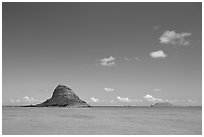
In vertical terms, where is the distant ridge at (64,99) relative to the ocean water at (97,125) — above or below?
above

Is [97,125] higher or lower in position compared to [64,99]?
lower

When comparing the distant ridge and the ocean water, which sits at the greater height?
the distant ridge

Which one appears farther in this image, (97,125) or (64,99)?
(64,99)

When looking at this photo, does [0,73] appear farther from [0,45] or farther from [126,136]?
[126,136]

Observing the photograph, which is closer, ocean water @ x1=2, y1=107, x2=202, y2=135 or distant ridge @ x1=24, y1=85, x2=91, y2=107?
ocean water @ x1=2, y1=107, x2=202, y2=135

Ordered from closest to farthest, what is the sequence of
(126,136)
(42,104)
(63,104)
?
(126,136) → (63,104) → (42,104)

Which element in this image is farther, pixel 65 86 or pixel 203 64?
pixel 65 86

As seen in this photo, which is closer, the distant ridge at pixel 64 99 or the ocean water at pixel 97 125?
the ocean water at pixel 97 125

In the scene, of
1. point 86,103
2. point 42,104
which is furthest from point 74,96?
point 42,104
